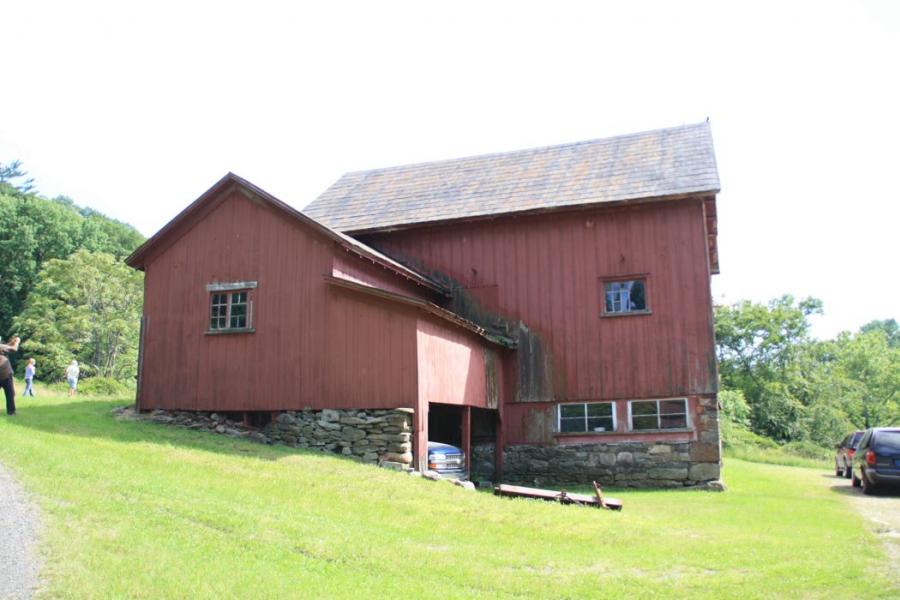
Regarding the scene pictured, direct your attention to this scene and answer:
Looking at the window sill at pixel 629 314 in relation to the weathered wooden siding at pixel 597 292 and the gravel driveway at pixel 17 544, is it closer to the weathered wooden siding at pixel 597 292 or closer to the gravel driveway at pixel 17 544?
the weathered wooden siding at pixel 597 292

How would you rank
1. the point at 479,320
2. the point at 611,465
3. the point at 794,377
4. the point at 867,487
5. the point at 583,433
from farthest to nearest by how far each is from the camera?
1. the point at 794,377
2. the point at 479,320
3. the point at 583,433
4. the point at 611,465
5. the point at 867,487

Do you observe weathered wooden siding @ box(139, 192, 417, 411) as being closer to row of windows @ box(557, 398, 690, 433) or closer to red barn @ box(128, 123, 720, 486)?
red barn @ box(128, 123, 720, 486)

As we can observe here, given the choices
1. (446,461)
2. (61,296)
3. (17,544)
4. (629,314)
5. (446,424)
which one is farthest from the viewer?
(61,296)

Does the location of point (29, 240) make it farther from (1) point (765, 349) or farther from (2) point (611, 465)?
(1) point (765, 349)

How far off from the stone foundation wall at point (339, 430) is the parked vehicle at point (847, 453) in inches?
524

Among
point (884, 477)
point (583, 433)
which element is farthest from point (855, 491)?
point (583, 433)

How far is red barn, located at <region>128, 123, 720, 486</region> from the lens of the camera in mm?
17172

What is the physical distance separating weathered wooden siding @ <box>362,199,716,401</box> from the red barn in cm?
4

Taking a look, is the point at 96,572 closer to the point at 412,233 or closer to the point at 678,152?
the point at 412,233

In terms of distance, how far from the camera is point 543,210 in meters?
20.7

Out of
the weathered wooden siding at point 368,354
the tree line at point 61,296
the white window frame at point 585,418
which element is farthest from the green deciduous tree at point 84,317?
the white window frame at point 585,418

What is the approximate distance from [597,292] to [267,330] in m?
8.27

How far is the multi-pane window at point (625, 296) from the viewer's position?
20203 mm

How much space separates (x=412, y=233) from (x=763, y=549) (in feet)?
→ 45.6
